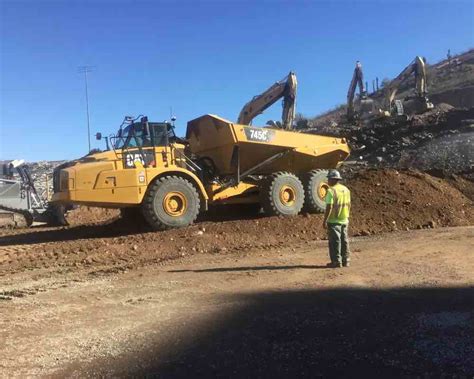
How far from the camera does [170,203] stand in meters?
11.7

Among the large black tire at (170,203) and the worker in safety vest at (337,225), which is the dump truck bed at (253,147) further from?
the worker in safety vest at (337,225)

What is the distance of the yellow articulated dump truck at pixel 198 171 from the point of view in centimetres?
1112

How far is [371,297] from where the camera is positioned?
20.9 feet

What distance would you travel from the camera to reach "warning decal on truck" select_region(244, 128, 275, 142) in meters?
12.8

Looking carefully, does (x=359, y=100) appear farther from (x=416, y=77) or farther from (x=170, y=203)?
(x=170, y=203)

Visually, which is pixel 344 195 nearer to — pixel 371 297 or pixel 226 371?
pixel 371 297

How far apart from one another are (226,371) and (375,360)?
3.90 feet

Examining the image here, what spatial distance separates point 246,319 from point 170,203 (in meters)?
6.35

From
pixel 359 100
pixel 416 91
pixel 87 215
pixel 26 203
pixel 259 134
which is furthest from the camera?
pixel 359 100

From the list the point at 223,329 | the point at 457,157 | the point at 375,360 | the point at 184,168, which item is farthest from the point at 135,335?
the point at 457,157

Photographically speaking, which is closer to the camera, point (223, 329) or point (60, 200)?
point (223, 329)

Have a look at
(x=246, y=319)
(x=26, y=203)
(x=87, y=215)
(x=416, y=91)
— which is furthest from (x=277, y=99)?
(x=416, y=91)

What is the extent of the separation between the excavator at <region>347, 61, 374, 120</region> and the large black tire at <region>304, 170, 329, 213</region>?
62.2ft

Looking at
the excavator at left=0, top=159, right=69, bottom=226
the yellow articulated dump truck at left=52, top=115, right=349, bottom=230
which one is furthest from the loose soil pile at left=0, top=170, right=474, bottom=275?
the excavator at left=0, top=159, right=69, bottom=226
